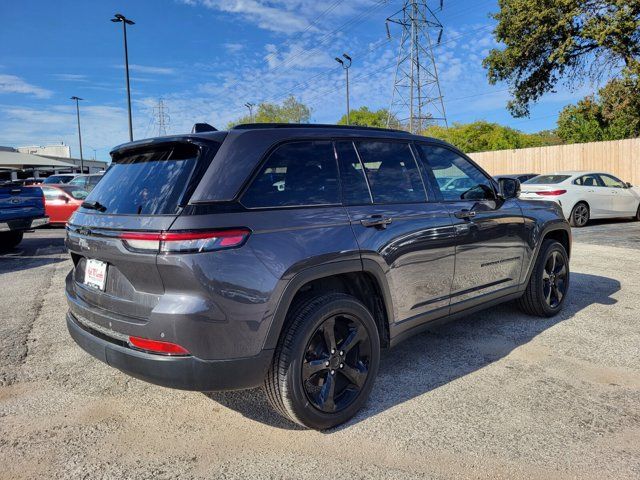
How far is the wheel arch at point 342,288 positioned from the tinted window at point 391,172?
1.74ft

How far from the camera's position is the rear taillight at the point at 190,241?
234cm

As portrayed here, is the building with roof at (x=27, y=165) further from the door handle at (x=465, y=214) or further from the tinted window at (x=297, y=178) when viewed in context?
the door handle at (x=465, y=214)

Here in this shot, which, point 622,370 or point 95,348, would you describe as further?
point 622,370

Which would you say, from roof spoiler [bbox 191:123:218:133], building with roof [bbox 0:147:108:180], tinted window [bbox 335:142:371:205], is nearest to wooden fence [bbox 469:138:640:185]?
building with roof [bbox 0:147:108:180]

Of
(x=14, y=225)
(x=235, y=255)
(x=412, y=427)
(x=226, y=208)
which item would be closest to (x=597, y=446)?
(x=412, y=427)

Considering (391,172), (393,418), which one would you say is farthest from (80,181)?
(393,418)

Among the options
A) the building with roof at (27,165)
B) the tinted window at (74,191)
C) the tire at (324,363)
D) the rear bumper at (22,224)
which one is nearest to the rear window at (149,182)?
the tire at (324,363)

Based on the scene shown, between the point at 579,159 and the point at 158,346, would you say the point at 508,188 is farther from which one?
the point at 579,159

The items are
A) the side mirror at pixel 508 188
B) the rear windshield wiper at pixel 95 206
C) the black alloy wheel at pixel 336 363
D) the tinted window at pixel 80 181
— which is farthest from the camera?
the tinted window at pixel 80 181

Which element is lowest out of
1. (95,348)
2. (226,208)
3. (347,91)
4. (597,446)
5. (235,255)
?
(597,446)

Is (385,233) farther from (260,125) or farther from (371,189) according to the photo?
(260,125)

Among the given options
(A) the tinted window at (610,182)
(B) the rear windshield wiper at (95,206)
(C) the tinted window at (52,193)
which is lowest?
(B) the rear windshield wiper at (95,206)

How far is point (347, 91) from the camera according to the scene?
3825cm

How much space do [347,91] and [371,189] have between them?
1452 inches
